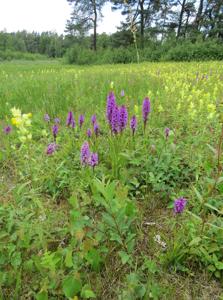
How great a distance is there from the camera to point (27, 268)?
141 cm

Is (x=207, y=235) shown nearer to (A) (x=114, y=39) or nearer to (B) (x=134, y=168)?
(B) (x=134, y=168)

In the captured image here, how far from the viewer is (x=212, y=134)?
9.02 ft

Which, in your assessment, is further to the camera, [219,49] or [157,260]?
[219,49]

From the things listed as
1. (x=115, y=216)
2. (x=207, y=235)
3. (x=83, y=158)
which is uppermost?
(x=83, y=158)

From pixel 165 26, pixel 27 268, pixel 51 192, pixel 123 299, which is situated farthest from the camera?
pixel 165 26

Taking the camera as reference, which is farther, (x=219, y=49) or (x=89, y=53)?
(x=89, y=53)

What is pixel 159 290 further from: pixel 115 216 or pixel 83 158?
pixel 83 158

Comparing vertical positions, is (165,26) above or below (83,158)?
above

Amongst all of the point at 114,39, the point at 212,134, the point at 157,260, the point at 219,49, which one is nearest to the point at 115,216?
the point at 157,260

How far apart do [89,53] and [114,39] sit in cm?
564

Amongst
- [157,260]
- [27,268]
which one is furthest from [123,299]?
[27,268]

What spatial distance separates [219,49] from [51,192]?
19956 mm

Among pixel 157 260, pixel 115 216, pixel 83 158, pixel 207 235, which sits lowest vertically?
pixel 157 260

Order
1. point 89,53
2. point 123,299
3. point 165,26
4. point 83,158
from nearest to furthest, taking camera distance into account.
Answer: point 123,299, point 83,158, point 89,53, point 165,26
